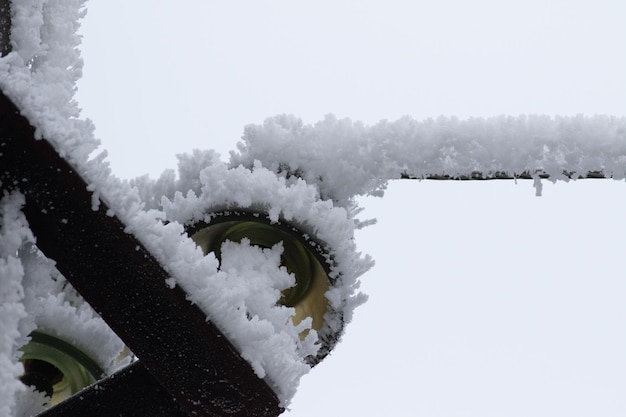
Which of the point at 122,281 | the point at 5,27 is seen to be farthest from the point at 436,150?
the point at 5,27

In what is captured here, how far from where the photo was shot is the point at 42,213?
1.67m

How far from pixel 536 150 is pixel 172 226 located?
0.98 meters

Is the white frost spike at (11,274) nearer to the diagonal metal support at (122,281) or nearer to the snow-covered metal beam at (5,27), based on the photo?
the diagonal metal support at (122,281)

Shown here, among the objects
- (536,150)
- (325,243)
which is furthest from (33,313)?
(536,150)

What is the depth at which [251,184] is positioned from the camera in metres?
2.06

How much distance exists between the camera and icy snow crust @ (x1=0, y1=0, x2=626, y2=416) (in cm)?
164

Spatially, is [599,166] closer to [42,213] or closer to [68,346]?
[42,213]

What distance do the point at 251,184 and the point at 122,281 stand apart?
1.57ft

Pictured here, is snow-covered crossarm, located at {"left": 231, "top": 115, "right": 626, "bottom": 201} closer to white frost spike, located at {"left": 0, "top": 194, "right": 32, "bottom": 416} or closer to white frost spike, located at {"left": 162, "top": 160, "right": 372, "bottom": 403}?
white frost spike, located at {"left": 162, "top": 160, "right": 372, "bottom": 403}

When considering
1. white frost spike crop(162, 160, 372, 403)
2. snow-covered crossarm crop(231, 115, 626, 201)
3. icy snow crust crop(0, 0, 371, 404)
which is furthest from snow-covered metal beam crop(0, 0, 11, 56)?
snow-covered crossarm crop(231, 115, 626, 201)

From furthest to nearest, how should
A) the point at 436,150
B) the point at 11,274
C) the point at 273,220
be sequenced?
1. the point at 436,150
2. the point at 273,220
3. the point at 11,274

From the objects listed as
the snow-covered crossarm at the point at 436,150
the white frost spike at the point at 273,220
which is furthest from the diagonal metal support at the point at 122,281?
the snow-covered crossarm at the point at 436,150

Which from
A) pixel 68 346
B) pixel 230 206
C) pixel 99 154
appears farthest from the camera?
pixel 68 346

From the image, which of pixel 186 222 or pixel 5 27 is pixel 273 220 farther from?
pixel 5 27
